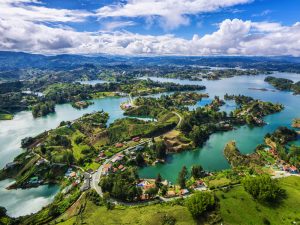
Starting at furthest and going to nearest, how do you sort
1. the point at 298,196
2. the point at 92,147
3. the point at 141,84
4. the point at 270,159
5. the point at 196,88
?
1. the point at 141,84
2. the point at 196,88
3. the point at 92,147
4. the point at 270,159
5. the point at 298,196

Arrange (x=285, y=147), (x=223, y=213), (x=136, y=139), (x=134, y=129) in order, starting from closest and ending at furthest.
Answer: (x=223, y=213) → (x=285, y=147) → (x=136, y=139) → (x=134, y=129)

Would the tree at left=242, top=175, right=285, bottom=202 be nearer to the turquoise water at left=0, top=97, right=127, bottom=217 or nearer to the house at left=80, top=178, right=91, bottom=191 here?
the house at left=80, top=178, right=91, bottom=191

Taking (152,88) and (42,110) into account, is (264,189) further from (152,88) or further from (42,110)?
(152,88)

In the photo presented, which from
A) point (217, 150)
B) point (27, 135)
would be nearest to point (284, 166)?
point (217, 150)

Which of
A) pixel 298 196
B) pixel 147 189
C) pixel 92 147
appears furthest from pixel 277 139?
pixel 92 147

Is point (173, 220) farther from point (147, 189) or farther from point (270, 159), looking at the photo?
point (270, 159)
